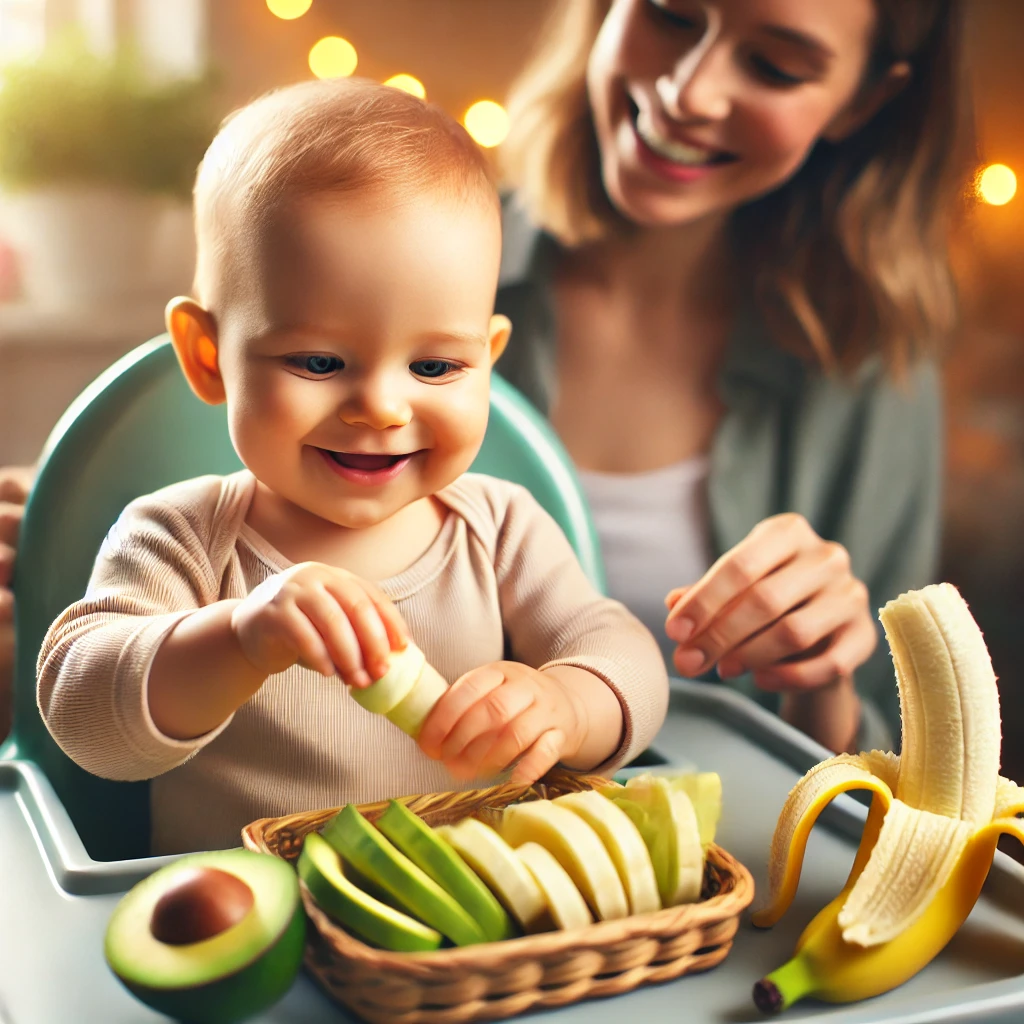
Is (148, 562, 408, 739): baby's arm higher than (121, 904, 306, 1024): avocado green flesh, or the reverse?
(148, 562, 408, 739): baby's arm

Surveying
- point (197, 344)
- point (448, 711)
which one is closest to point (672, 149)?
point (197, 344)

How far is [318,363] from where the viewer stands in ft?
2.04

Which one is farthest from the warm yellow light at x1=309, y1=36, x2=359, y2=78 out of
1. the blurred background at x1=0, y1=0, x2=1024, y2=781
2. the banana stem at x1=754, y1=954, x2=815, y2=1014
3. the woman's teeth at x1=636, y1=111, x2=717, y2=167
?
the banana stem at x1=754, y1=954, x2=815, y2=1014

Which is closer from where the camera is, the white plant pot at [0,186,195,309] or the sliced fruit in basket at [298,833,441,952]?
the sliced fruit in basket at [298,833,441,952]

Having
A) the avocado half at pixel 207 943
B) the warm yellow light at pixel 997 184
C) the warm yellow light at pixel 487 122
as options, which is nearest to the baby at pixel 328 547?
the avocado half at pixel 207 943

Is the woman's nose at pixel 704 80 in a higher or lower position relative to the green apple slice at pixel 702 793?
higher

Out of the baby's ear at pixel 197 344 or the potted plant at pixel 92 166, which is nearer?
the baby's ear at pixel 197 344

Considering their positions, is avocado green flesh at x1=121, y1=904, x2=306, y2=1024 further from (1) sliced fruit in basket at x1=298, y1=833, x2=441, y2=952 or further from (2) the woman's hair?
(2) the woman's hair

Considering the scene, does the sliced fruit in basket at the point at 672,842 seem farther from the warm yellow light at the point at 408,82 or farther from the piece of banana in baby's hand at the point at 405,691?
the warm yellow light at the point at 408,82

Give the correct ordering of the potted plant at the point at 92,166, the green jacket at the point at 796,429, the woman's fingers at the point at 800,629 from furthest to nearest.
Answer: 1. the green jacket at the point at 796,429
2. the woman's fingers at the point at 800,629
3. the potted plant at the point at 92,166

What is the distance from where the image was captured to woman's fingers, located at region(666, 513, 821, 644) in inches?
35.6

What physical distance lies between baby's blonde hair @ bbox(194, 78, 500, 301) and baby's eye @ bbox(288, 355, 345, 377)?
70 mm

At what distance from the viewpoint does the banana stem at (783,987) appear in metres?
0.52

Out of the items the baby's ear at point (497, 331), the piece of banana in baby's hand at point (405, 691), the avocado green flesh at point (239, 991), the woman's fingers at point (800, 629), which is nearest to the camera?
the avocado green flesh at point (239, 991)
